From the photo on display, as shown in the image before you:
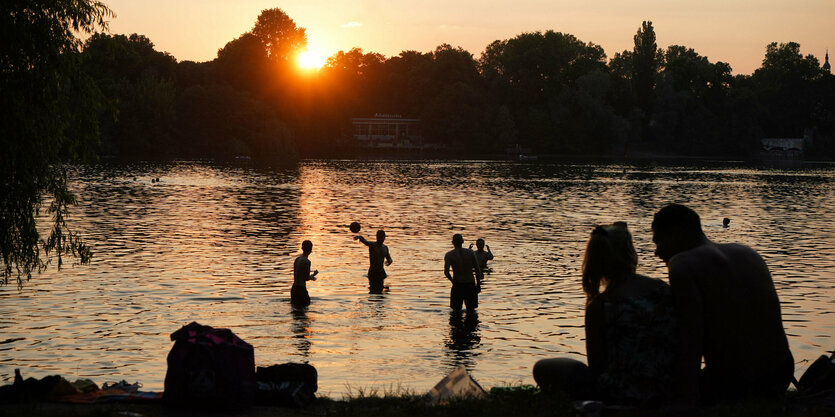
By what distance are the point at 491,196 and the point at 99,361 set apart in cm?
4762

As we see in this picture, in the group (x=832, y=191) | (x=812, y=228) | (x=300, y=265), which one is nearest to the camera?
(x=300, y=265)

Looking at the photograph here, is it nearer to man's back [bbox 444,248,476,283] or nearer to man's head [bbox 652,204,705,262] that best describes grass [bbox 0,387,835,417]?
man's head [bbox 652,204,705,262]

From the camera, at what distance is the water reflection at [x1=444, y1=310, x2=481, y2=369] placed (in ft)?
49.1

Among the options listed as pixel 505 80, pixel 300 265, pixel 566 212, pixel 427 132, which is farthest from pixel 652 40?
pixel 300 265

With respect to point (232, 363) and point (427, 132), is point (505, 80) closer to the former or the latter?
point (427, 132)

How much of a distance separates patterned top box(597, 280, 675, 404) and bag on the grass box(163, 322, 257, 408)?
3356 mm

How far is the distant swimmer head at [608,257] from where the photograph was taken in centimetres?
712

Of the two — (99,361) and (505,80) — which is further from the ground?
(505,80)

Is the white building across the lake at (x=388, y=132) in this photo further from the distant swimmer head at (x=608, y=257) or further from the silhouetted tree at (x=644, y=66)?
the distant swimmer head at (x=608, y=257)

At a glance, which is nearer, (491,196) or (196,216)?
(196,216)

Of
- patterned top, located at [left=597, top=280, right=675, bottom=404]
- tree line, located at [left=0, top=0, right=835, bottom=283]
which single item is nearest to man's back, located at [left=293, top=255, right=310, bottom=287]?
patterned top, located at [left=597, top=280, right=675, bottom=404]

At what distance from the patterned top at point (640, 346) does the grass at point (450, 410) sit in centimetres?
17

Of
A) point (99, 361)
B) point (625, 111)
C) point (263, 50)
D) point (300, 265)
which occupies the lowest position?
point (99, 361)

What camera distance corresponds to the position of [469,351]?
15508mm
